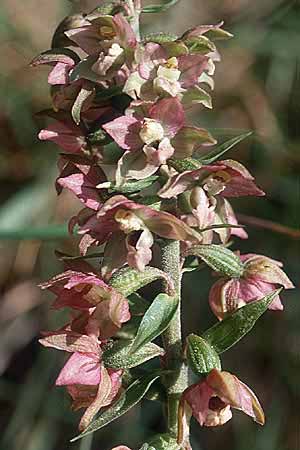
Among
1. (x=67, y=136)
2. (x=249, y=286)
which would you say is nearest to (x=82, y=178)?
(x=67, y=136)

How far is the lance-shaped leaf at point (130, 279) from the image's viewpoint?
1704mm

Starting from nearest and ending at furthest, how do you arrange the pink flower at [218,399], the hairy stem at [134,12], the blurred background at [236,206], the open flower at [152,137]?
the pink flower at [218,399], the open flower at [152,137], the hairy stem at [134,12], the blurred background at [236,206]

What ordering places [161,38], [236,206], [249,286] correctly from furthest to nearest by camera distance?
[236,206] → [249,286] → [161,38]

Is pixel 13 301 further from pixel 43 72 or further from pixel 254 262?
pixel 254 262

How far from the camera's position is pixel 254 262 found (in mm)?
Result: 1913

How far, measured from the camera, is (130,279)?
1.72 metres

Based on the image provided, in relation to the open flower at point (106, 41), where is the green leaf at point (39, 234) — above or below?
Answer: below

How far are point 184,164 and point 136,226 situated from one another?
0.55 ft

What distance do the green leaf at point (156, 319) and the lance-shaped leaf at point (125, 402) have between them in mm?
139

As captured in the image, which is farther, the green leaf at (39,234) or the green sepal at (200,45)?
the green leaf at (39,234)

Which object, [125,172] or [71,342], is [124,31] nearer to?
[125,172]

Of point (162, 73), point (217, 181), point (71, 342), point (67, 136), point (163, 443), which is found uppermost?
point (162, 73)

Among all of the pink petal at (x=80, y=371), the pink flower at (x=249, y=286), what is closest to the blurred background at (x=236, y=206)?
the pink flower at (x=249, y=286)

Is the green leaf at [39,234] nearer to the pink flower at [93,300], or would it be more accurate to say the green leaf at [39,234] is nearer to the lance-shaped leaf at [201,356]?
the pink flower at [93,300]
